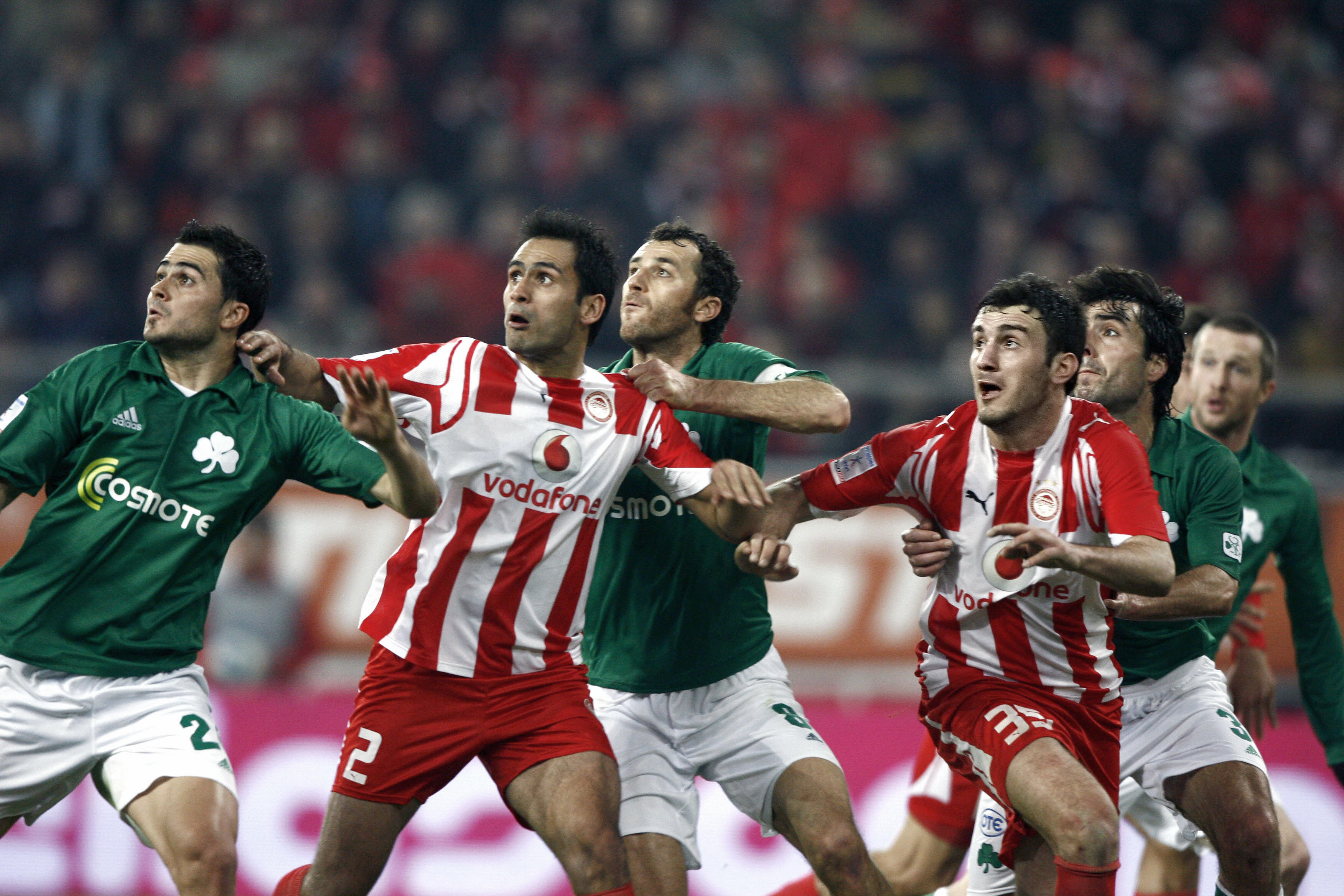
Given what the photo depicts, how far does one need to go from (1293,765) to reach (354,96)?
28.8ft

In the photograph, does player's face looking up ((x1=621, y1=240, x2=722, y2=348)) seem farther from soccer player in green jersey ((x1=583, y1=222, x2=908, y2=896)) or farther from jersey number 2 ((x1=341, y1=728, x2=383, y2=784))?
jersey number 2 ((x1=341, y1=728, x2=383, y2=784))

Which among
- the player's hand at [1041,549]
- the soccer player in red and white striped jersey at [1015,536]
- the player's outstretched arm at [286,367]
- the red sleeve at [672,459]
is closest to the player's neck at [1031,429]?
the soccer player in red and white striped jersey at [1015,536]

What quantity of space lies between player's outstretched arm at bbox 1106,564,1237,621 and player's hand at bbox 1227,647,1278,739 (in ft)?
4.46

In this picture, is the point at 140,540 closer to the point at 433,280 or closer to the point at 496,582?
the point at 496,582

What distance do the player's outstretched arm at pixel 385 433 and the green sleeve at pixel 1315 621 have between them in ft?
11.3

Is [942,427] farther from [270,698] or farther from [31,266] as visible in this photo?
[31,266]

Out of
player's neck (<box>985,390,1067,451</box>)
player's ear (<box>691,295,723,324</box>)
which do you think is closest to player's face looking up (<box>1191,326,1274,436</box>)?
player's neck (<box>985,390,1067,451</box>)

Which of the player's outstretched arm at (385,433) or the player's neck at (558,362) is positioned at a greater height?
the player's neck at (558,362)

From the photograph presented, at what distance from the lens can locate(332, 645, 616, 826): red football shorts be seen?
441cm

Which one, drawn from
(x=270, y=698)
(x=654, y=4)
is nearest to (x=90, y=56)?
(x=654, y=4)

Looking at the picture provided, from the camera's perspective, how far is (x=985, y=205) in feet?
37.1

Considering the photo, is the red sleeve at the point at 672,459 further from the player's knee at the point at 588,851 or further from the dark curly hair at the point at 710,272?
the player's knee at the point at 588,851

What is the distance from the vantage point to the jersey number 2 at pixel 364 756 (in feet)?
14.4

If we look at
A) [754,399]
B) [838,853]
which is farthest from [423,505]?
[838,853]
